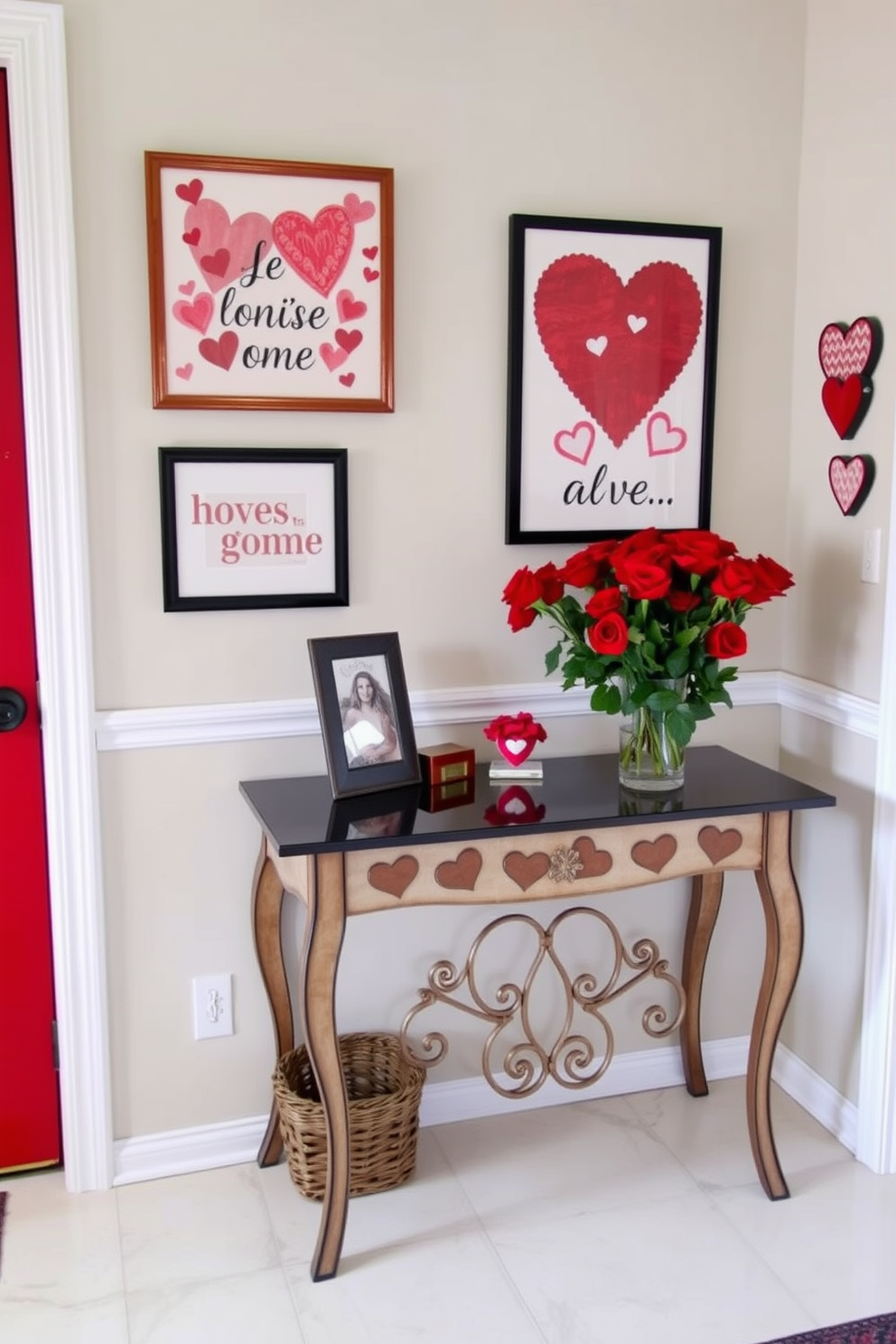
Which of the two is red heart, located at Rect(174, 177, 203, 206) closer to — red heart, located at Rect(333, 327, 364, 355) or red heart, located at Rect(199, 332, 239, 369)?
red heart, located at Rect(199, 332, 239, 369)

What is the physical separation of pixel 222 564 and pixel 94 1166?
1.19m

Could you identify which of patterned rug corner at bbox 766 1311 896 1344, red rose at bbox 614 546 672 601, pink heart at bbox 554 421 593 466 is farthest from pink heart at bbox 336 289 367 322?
patterned rug corner at bbox 766 1311 896 1344

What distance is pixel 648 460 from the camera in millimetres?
2582

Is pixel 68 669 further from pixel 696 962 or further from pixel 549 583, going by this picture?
pixel 696 962

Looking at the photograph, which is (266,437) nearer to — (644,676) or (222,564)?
(222,564)

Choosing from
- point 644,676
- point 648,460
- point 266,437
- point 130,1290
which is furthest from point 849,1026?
point 266,437

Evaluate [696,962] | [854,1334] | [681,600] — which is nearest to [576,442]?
[681,600]

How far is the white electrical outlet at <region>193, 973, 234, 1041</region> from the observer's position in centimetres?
245

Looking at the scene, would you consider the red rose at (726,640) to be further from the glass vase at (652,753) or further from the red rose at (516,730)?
the red rose at (516,730)

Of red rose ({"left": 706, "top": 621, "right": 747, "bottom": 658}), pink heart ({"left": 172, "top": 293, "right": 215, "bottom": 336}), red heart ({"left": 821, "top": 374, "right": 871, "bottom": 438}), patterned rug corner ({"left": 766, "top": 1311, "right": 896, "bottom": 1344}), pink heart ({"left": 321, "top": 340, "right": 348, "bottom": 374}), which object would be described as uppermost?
pink heart ({"left": 172, "top": 293, "right": 215, "bottom": 336})

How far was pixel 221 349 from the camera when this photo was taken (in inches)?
89.9

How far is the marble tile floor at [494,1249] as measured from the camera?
202cm

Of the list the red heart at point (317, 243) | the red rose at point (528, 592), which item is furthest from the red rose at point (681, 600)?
the red heart at point (317, 243)

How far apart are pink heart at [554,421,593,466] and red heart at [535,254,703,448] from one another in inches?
1.3
